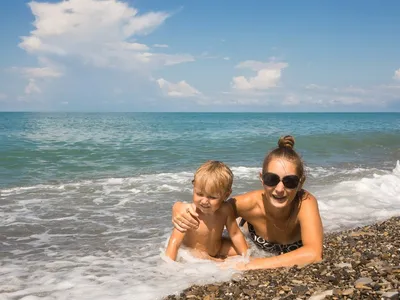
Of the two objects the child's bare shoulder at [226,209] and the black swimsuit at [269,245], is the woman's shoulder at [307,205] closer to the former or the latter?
the black swimsuit at [269,245]

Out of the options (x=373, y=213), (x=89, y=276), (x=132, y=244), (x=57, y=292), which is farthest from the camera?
(x=373, y=213)

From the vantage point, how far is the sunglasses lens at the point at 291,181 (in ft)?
14.8

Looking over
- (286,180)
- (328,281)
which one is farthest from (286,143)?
(328,281)

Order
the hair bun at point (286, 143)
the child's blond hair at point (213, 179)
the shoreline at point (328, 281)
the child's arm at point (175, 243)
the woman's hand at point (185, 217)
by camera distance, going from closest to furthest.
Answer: the shoreline at point (328, 281) → the child's blond hair at point (213, 179) → the hair bun at point (286, 143) → the woman's hand at point (185, 217) → the child's arm at point (175, 243)

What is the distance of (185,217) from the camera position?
4941 mm

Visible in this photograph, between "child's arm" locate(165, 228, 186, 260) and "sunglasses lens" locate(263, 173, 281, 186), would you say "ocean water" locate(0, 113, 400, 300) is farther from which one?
"sunglasses lens" locate(263, 173, 281, 186)

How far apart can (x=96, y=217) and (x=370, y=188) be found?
652 cm

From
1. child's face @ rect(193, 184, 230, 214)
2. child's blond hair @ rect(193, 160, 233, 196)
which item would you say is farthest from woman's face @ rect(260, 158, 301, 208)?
child's face @ rect(193, 184, 230, 214)

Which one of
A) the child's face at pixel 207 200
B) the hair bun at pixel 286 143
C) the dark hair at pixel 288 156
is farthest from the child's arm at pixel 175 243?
the hair bun at pixel 286 143

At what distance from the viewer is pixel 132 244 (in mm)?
6207

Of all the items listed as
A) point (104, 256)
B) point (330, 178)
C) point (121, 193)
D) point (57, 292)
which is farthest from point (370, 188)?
point (57, 292)

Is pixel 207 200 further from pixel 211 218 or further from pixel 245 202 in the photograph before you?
pixel 245 202

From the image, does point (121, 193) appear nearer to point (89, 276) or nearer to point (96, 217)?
point (96, 217)

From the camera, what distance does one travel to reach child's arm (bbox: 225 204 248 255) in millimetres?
5121
